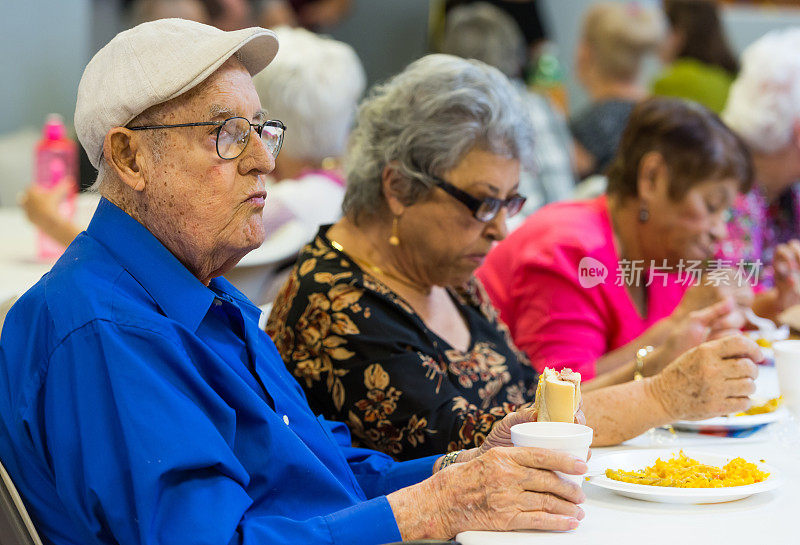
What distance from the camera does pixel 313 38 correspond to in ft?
12.4

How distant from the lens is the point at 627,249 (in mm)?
2854

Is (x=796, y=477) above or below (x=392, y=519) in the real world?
above

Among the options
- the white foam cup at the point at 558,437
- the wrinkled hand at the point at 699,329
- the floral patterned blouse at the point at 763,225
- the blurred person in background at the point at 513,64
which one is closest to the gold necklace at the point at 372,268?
the wrinkled hand at the point at 699,329

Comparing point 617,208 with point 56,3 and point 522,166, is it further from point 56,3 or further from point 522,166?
point 56,3

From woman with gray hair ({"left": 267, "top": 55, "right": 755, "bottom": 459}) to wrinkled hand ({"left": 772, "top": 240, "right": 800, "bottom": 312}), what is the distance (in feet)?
3.40

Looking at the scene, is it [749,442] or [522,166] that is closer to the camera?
[749,442]

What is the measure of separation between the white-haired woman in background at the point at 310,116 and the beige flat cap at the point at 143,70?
1.83 m

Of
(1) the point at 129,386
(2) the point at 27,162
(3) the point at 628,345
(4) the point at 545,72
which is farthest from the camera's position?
(4) the point at 545,72

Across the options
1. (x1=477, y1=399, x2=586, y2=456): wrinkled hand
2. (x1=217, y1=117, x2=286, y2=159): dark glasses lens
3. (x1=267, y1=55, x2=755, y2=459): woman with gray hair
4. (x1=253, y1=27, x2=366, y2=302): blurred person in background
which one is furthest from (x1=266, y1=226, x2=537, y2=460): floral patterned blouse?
(x1=253, y1=27, x2=366, y2=302): blurred person in background

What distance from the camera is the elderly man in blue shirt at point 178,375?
1215 mm

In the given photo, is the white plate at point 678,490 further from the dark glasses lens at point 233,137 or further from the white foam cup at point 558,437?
the dark glasses lens at point 233,137

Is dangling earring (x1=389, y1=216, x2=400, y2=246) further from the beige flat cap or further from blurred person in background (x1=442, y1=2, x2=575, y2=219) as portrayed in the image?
blurred person in background (x1=442, y1=2, x2=575, y2=219)

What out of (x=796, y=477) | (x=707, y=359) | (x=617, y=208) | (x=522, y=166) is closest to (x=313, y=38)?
(x=617, y=208)

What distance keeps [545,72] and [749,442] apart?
543cm
